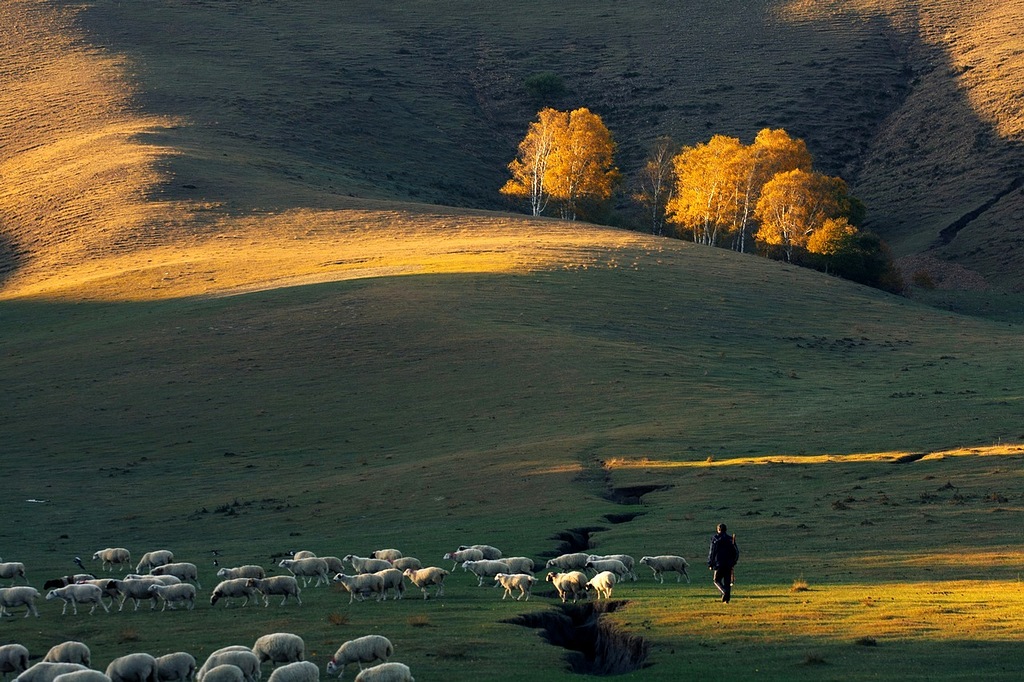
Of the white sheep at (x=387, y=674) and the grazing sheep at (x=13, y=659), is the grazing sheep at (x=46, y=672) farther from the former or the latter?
the white sheep at (x=387, y=674)

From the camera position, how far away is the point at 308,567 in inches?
1054

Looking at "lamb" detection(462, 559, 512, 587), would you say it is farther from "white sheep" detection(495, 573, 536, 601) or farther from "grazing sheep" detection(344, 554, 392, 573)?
"grazing sheep" detection(344, 554, 392, 573)

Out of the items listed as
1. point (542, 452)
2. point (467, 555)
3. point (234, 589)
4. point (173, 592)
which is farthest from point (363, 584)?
point (542, 452)

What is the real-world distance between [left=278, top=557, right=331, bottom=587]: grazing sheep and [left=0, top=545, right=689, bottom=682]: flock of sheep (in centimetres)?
2

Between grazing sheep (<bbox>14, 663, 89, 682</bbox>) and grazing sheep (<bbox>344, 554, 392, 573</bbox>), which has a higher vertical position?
grazing sheep (<bbox>344, 554, 392, 573</bbox>)

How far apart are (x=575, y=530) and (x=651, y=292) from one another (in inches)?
1466

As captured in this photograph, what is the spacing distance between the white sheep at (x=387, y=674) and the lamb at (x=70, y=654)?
4364mm

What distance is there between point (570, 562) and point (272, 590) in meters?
6.10

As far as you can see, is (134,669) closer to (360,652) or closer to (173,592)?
(360,652)

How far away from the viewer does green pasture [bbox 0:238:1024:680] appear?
21344 mm

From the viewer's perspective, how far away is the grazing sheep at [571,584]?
23875mm

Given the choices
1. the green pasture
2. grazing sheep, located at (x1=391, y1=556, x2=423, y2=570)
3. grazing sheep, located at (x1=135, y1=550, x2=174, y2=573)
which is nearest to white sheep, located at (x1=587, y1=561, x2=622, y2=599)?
the green pasture

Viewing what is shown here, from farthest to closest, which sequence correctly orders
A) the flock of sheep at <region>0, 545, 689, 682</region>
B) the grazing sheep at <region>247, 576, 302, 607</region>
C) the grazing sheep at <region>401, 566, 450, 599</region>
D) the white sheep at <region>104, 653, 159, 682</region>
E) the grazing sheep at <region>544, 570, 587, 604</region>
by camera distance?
the grazing sheep at <region>401, 566, 450, 599</region>, the grazing sheep at <region>247, 576, 302, 607</region>, the grazing sheep at <region>544, 570, 587, 604</region>, the white sheep at <region>104, 653, 159, 682</region>, the flock of sheep at <region>0, 545, 689, 682</region>

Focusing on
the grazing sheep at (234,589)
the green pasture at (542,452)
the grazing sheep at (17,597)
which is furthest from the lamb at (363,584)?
the grazing sheep at (17,597)
